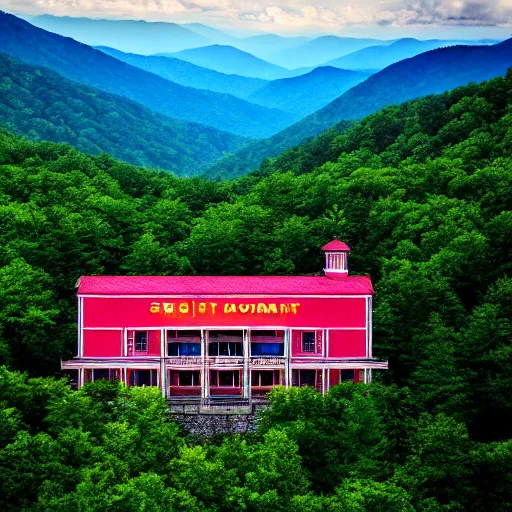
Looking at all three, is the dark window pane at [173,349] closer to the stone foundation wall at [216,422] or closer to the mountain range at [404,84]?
the stone foundation wall at [216,422]

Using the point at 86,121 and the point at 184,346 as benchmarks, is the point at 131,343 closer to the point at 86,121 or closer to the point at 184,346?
the point at 184,346

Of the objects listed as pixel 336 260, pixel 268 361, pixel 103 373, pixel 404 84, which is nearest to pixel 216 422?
pixel 268 361

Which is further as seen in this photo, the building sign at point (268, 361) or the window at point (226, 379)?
the window at point (226, 379)

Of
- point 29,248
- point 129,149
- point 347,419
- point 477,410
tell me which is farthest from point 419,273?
point 129,149

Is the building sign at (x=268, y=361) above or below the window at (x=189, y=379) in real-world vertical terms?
above

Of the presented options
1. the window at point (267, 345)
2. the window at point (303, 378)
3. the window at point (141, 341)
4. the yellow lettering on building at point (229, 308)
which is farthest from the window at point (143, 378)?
the window at point (303, 378)
